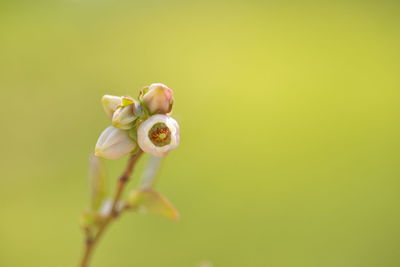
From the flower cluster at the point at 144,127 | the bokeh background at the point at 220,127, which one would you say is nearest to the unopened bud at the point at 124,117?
the flower cluster at the point at 144,127

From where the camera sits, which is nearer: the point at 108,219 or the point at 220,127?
the point at 108,219

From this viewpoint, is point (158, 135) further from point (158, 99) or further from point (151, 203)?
point (151, 203)

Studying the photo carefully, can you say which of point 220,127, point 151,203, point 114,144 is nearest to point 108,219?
point 151,203

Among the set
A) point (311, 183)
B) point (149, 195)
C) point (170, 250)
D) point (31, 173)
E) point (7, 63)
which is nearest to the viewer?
point (149, 195)

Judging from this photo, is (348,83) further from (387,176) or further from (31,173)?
(31,173)

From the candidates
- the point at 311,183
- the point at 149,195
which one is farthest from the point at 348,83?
the point at 149,195

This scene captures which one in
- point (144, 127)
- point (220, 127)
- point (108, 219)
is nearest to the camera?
point (144, 127)

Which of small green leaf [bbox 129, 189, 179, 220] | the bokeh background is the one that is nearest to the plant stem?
small green leaf [bbox 129, 189, 179, 220]
